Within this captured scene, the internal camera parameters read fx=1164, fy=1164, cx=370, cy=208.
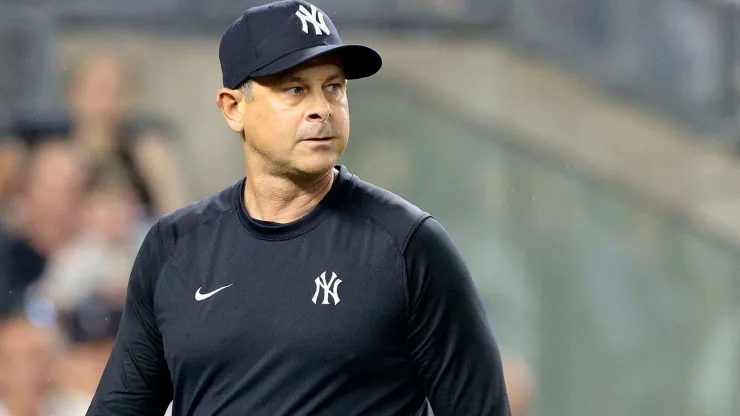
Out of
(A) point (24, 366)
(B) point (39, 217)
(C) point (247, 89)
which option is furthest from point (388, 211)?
(B) point (39, 217)

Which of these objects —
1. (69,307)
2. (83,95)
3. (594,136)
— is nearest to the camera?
(69,307)

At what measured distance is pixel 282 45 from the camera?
5.88 ft

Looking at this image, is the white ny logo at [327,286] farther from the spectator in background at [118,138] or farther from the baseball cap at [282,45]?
the spectator in background at [118,138]

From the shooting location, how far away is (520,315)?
18.7 ft

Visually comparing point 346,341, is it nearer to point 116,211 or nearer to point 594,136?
point 116,211

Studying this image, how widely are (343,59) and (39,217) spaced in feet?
10.6

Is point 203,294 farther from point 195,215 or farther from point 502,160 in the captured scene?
point 502,160

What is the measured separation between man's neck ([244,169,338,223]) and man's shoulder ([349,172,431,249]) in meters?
0.06

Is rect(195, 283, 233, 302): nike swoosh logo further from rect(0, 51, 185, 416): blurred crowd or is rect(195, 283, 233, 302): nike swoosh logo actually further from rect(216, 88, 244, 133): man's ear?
rect(0, 51, 185, 416): blurred crowd

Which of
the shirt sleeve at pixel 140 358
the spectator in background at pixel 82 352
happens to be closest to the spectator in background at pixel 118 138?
the spectator in background at pixel 82 352

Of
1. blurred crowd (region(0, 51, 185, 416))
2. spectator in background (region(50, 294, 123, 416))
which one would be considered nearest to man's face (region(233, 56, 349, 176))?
spectator in background (region(50, 294, 123, 416))

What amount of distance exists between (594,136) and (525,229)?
0.68 m

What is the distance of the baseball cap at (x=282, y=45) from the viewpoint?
178cm

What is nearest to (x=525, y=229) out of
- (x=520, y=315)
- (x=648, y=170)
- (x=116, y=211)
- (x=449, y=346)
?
(x=520, y=315)
